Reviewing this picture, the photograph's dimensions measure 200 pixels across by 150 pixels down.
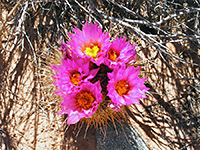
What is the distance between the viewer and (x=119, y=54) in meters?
1.03

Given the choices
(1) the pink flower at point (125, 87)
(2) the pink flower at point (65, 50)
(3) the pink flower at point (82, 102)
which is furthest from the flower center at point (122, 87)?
(2) the pink flower at point (65, 50)

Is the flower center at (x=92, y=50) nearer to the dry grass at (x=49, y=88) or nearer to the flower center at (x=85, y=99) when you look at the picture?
the flower center at (x=85, y=99)

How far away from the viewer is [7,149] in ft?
5.16

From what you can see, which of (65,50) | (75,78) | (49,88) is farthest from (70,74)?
(49,88)

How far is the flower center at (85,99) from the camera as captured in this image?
3.05 feet

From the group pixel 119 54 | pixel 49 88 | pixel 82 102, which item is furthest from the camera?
pixel 49 88

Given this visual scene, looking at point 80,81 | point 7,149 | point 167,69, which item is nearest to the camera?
A: point 80,81

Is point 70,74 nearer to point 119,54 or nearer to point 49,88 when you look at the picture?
point 119,54

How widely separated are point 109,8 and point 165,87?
101 cm

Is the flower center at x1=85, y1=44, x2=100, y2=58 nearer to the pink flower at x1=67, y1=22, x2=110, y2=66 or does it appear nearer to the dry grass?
the pink flower at x1=67, y1=22, x2=110, y2=66

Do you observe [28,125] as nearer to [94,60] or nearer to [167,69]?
[94,60]

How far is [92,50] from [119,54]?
15 centimetres

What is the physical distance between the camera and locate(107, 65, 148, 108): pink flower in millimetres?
913

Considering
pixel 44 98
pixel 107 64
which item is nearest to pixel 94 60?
pixel 107 64
